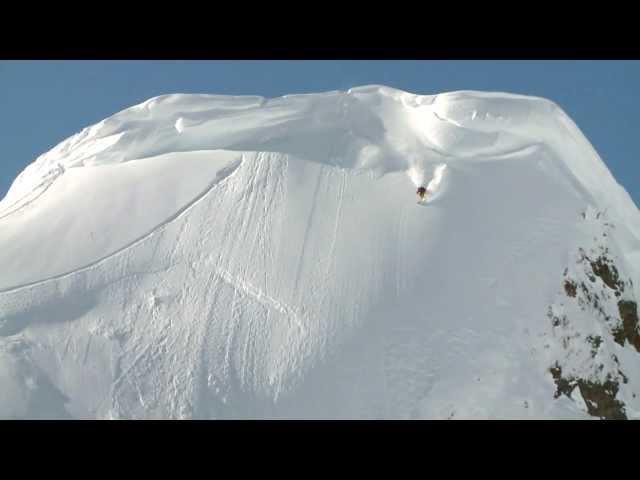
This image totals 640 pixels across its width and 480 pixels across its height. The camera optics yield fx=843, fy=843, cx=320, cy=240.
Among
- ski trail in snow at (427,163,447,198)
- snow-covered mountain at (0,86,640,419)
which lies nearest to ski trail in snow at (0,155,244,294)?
snow-covered mountain at (0,86,640,419)

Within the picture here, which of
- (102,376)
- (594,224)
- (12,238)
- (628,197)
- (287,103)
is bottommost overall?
(102,376)

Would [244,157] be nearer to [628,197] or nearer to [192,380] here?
[192,380]

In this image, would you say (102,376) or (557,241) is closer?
(102,376)

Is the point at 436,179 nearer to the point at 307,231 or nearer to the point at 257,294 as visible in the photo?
the point at 307,231

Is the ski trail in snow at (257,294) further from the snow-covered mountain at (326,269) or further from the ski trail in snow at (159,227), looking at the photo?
the ski trail in snow at (159,227)

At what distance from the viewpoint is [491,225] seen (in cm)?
1410

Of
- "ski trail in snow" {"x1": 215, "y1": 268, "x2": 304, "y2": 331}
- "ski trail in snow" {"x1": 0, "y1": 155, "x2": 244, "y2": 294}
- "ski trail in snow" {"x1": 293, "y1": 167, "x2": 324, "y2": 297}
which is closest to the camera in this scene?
"ski trail in snow" {"x1": 215, "y1": 268, "x2": 304, "y2": 331}

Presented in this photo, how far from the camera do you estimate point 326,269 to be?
13305 millimetres

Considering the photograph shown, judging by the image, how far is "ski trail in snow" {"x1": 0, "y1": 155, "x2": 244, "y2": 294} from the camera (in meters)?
13.5

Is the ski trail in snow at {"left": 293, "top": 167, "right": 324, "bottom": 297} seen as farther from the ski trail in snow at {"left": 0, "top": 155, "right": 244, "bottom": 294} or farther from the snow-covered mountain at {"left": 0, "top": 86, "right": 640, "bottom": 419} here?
the ski trail in snow at {"left": 0, "top": 155, "right": 244, "bottom": 294}

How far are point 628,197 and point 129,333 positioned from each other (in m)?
10.3

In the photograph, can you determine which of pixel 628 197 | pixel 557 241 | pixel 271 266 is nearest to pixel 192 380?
pixel 271 266

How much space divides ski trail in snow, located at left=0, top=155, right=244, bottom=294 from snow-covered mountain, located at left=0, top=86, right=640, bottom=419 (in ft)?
0.16

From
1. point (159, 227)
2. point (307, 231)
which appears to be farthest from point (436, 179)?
point (159, 227)
